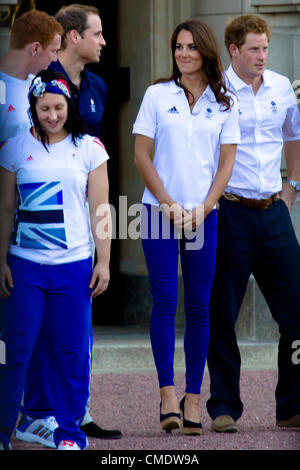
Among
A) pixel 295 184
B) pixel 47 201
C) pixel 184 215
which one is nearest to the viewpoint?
pixel 47 201

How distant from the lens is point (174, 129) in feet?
19.2

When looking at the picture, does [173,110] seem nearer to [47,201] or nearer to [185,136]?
[185,136]

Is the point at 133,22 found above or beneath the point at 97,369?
above

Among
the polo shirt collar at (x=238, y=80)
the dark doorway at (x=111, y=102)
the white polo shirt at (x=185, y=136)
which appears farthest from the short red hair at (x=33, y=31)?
the dark doorway at (x=111, y=102)

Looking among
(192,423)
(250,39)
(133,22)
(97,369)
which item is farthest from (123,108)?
(192,423)

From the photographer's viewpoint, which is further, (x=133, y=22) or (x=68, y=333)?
(x=133, y=22)

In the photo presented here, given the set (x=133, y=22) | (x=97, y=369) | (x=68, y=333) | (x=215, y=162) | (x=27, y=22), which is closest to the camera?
(x=68, y=333)

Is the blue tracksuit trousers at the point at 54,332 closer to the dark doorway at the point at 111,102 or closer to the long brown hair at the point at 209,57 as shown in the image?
the long brown hair at the point at 209,57

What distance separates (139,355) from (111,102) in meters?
2.34

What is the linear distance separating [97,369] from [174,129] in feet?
9.62

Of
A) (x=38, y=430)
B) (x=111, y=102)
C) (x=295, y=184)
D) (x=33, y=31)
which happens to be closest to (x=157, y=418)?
(x=38, y=430)

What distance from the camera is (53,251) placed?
511 centimetres

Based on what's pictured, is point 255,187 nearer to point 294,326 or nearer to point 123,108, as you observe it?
point 294,326

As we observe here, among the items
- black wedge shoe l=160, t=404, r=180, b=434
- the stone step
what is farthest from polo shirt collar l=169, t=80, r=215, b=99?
the stone step
